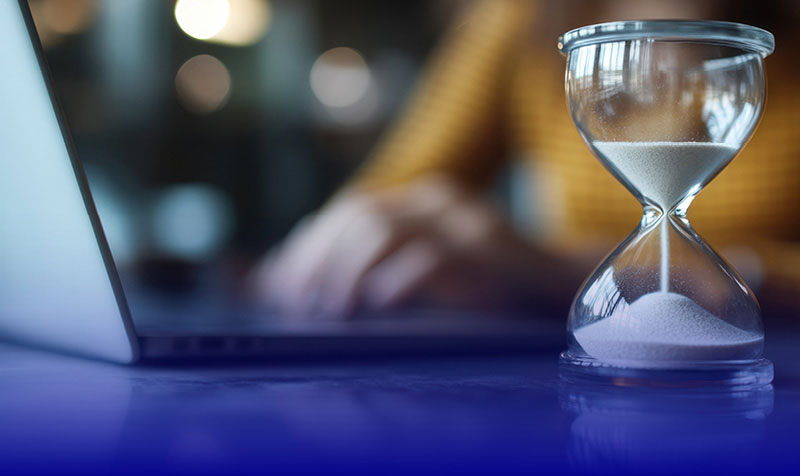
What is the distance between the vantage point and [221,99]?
4.30m

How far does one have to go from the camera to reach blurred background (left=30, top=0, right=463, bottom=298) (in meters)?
4.22

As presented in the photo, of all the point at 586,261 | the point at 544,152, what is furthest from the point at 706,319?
the point at 544,152

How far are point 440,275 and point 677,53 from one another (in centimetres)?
65

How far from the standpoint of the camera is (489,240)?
4.21 feet

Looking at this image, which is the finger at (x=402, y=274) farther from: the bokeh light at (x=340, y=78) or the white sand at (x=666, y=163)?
the bokeh light at (x=340, y=78)

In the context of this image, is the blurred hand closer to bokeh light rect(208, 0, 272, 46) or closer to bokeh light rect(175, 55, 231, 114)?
bokeh light rect(175, 55, 231, 114)

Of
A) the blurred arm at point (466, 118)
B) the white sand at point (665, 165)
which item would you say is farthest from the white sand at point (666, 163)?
the blurred arm at point (466, 118)

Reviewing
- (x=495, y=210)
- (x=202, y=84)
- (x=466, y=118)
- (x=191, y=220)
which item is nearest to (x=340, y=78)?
(x=202, y=84)

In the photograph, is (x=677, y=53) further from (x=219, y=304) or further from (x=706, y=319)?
(x=219, y=304)

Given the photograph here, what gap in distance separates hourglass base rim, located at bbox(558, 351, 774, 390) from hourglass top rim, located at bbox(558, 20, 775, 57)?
0.18 meters

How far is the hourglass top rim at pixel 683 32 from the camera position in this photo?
1.50 ft

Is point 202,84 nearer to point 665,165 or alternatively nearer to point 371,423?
point 665,165

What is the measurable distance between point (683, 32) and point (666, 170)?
8 cm

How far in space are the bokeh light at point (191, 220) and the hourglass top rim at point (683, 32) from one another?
389 centimetres
